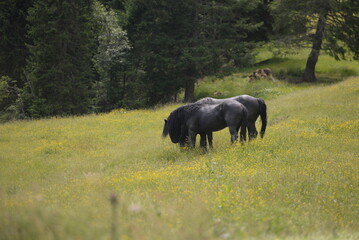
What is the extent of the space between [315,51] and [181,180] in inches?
1083

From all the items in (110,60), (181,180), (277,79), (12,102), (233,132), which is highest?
(110,60)

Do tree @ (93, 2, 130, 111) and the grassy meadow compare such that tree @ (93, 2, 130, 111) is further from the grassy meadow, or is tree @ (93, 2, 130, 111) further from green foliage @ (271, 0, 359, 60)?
green foliage @ (271, 0, 359, 60)

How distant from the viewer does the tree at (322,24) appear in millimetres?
30281

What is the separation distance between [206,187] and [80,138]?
1176 centimetres

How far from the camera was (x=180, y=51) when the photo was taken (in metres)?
30.4

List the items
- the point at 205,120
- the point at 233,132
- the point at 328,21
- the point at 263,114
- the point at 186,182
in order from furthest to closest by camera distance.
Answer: the point at 328,21 < the point at 263,114 < the point at 205,120 < the point at 233,132 < the point at 186,182

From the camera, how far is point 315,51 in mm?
31469

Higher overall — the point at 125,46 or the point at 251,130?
the point at 125,46

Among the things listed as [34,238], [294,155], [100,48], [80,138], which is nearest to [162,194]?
[34,238]

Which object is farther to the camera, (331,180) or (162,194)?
(331,180)

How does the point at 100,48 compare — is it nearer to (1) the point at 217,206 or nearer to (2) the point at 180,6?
(2) the point at 180,6

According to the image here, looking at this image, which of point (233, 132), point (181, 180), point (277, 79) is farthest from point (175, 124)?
point (277, 79)

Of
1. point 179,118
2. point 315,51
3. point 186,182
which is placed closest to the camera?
point 186,182

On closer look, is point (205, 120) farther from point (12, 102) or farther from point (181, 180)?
point (12, 102)
